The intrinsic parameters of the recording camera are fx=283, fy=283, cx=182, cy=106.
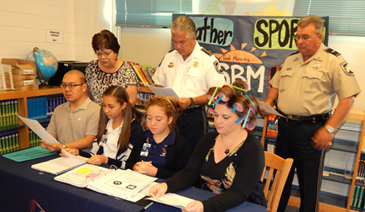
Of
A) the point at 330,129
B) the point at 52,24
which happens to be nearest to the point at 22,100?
the point at 52,24

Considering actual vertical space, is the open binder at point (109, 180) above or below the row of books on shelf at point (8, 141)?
above

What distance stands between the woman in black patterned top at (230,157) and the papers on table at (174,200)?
0.10ft

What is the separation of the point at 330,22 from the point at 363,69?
0.64m

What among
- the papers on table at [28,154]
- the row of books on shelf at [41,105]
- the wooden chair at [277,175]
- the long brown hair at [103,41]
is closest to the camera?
the wooden chair at [277,175]

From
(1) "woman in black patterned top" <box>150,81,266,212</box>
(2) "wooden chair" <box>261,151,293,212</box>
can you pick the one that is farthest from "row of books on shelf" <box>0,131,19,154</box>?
(2) "wooden chair" <box>261,151,293,212</box>

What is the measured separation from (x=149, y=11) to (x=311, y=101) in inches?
111

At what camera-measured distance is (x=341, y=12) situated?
312 centimetres

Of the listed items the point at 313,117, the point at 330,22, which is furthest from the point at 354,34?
the point at 313,117

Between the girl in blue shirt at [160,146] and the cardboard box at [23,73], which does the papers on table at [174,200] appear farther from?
the cardboard box at [23,73]

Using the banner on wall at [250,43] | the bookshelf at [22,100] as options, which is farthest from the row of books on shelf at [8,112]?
the banner on wall at [250,43]

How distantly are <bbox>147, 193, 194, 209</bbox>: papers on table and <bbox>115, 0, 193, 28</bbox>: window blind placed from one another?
3017mm

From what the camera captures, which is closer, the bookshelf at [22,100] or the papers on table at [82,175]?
the papers on table at [82,175]

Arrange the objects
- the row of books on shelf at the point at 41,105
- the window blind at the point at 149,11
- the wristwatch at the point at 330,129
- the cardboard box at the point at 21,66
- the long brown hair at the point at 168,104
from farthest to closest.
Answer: the window blind at the point at 149,11 < the row of books on shelf at the point at 41,105 < the cardboard box at the point at 21,66 < the wristwatch at the point at 330,129 < the long brown hair at the point at 168,104

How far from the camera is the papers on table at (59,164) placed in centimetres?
171
